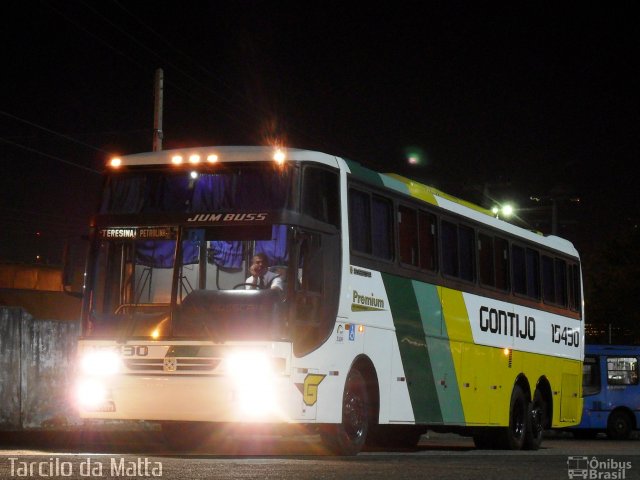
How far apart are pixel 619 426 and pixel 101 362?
69.1 ft

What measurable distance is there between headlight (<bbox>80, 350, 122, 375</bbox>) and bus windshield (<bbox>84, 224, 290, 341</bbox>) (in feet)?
0.76

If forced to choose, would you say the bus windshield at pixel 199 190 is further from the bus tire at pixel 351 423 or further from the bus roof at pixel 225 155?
the bus tire at pixel 351 423

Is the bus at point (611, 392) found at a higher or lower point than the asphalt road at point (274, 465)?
higher

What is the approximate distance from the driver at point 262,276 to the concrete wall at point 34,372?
8600mm

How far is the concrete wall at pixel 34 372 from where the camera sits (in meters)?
22.2

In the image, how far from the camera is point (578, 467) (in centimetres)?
1470

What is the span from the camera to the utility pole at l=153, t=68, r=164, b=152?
2939 centimetres

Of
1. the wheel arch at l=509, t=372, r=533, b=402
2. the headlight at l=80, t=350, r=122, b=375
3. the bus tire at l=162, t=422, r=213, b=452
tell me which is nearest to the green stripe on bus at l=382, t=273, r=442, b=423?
the bus tire at l=162, t=422, r=213, b=452

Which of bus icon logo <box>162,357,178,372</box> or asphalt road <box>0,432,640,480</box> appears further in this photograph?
bus icon logo <box>162,357,178,372</box>

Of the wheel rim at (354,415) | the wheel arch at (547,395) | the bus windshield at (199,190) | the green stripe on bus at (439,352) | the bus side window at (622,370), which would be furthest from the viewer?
the bus side window at (622,370)

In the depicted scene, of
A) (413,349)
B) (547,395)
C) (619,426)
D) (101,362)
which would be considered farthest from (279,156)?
(619,426)

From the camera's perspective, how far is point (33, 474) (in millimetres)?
11336

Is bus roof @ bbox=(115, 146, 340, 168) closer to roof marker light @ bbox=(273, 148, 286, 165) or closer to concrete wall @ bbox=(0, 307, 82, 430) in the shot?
roof marker light @ bbox=(273, 148, 286, 165)

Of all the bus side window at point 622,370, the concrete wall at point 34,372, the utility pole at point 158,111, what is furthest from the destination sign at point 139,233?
the bus side window at point 622,370
